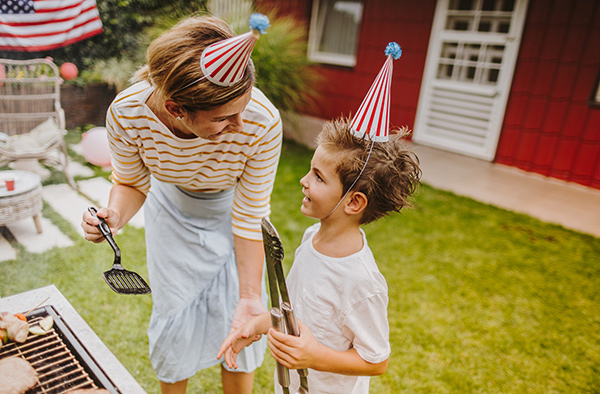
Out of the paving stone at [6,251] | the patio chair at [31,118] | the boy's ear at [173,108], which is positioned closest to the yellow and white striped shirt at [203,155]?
the boy's ear at [173,108]

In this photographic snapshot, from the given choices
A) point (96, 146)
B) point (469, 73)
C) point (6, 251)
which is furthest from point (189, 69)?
point (469, 73)

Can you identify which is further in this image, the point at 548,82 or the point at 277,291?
the point at 548,82

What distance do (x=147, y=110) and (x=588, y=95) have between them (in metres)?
4.92

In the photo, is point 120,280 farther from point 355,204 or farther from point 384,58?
point 384,58

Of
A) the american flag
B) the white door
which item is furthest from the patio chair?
the white door

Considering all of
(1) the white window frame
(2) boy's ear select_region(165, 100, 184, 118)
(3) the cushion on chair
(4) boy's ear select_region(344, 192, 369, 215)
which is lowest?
(3) the cushion on chair

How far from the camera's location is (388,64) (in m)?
0.98

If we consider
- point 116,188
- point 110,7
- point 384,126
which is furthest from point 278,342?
point 110,7

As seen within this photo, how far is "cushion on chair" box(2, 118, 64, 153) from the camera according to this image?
3842mm

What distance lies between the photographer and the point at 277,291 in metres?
0.80

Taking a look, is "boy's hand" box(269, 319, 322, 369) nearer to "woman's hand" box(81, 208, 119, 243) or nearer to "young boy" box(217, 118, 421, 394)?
"young boy" box(217, 118, 421, 394)

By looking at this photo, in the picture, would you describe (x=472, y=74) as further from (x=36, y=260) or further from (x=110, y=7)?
(x=36, y=260)

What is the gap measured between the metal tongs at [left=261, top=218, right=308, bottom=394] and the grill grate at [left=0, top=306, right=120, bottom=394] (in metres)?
0.45

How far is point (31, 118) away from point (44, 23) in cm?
238
